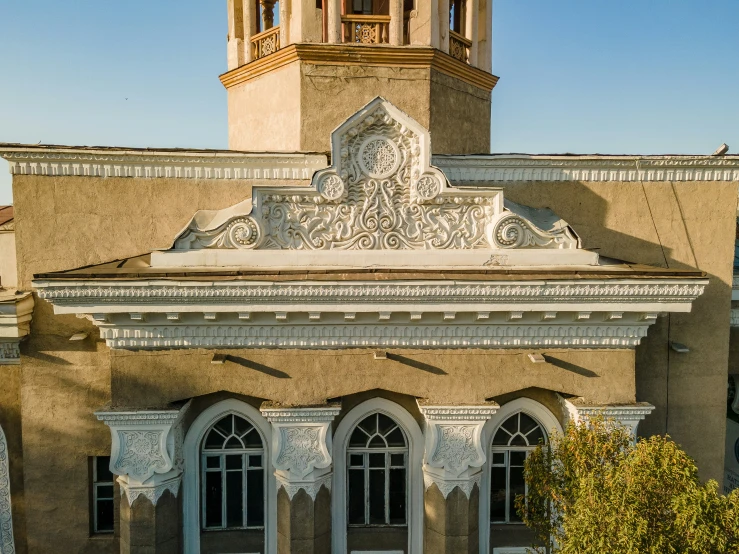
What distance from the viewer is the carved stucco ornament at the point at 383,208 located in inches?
261

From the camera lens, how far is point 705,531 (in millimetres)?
4535

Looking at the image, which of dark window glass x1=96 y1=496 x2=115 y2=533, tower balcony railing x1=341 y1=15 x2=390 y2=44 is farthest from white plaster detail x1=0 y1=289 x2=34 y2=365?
tower balcony railing x1=341 y1=15 x2=390 y2=44

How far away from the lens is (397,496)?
286 inches

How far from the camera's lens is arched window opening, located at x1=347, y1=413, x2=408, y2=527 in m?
7.12

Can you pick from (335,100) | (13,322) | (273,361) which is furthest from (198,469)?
(335,100)

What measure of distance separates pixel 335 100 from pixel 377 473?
5.83 m

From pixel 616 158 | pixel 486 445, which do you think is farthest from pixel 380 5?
pixel 486 445

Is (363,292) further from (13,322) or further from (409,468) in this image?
(13,322)

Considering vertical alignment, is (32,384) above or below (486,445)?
above

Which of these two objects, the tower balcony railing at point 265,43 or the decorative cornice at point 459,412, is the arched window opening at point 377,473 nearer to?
the decorative cornice at point 459,412

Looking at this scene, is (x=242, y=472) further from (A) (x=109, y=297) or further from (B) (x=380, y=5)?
→ (B) (x=380, y=5)

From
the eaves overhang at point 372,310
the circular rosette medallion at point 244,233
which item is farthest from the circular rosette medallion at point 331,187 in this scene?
the eaves overhang at point 372,310

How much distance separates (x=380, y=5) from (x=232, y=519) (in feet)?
29.5

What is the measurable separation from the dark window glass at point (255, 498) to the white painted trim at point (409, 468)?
3.28 ft
